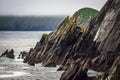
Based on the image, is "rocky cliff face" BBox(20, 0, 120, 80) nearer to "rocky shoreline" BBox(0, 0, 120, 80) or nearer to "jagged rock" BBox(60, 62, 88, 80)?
"rocky shoreline" BBox(0, 0, 120, 80)

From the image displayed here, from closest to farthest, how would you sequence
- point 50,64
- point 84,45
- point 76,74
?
point 76,74 < point 50,64 < point 84,45

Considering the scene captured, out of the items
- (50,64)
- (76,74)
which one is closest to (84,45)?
(50,64)

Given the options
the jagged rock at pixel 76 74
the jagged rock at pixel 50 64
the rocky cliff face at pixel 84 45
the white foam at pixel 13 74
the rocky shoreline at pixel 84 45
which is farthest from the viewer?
the jagged rock at pixel 50 64

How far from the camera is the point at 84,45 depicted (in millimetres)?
156625

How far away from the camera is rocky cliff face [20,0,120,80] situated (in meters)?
140

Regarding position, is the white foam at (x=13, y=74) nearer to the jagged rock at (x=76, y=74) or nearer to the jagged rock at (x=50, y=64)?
the jagged rock at (x=50, y=64)

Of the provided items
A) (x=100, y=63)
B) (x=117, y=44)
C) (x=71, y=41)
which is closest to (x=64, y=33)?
(x=71, y=41)

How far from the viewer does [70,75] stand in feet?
334

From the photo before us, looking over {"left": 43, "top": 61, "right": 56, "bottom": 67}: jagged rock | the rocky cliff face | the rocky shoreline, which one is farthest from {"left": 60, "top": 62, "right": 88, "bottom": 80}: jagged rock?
{"left": 43, "top": 61, "right": 56, "bottom": 67}: jagged rock

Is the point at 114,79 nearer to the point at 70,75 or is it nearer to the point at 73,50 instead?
the point at 70,75

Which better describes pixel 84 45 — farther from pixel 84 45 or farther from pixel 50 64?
pixel 50 64

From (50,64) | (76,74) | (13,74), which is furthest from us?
(50,64)

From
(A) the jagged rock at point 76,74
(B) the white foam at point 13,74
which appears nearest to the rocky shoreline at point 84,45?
(B) the white foam at point 13,74

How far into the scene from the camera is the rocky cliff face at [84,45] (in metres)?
140
